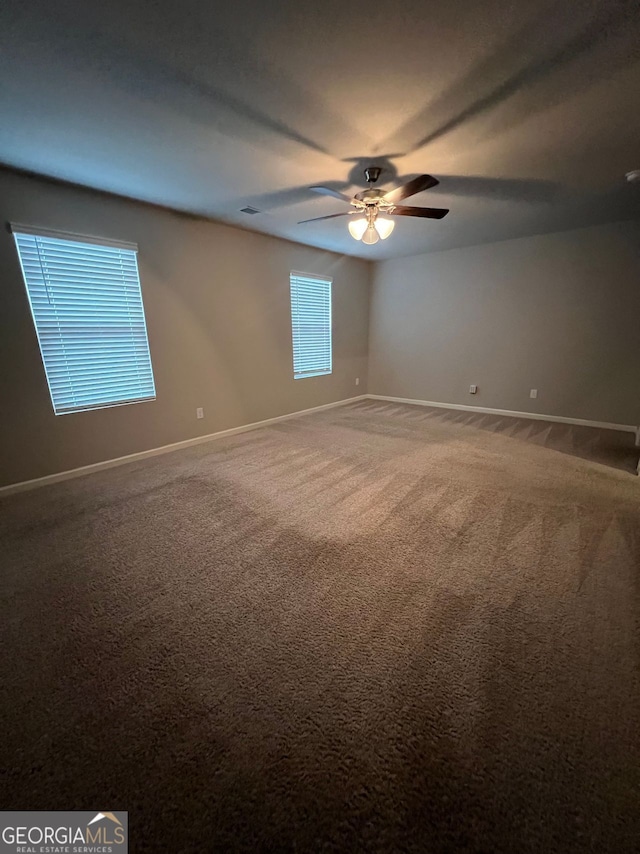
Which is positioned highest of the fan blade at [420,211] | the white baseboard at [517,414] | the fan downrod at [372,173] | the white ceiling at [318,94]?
the white ceiling at [318,94]

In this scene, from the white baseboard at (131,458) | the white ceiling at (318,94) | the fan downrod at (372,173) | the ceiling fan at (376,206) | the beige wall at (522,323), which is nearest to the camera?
the white ceiling at (318,94)

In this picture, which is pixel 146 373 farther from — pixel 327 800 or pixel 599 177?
pixel 599 177

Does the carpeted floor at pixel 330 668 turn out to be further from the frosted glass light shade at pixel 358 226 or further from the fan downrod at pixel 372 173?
the fan downrod at pixel 372 173

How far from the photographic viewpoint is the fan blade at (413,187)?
2.00 m

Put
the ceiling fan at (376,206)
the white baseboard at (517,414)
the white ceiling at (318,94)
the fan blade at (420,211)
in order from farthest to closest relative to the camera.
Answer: the white baseboard at (517,414)
the fan blade at (420,211)
the ceiling fan at (376,206)
the white ceiling at (318,94)

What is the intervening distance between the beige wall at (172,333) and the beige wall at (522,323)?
4.43 feet

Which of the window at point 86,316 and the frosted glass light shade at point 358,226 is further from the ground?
the frosted glass light shade at point 358,226

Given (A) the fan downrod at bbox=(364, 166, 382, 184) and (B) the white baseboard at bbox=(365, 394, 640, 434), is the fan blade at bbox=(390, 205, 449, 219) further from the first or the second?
(B) the white baseboard at bbox=(365, 394, 640, 434)

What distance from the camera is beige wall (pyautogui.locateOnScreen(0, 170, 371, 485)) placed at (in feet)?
8.63

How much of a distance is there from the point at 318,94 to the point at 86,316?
2499mm

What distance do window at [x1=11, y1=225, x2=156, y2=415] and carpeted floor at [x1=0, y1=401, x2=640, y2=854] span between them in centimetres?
106

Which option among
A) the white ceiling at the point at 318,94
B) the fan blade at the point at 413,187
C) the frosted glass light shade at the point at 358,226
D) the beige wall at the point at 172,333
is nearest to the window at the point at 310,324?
the beige wall at the point at 172,333

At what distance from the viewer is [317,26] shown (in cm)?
132

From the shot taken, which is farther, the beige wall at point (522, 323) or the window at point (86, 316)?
the beige wall at point (522, 323)
